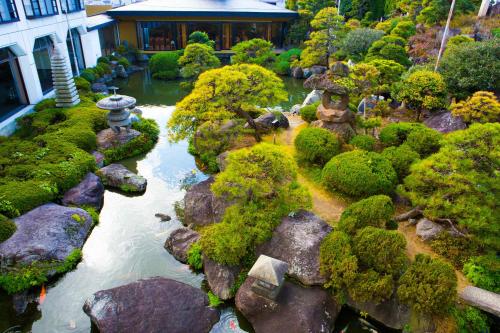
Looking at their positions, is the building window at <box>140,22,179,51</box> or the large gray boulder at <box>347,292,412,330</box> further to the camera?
the building window at <box>140,22,179,51</box>

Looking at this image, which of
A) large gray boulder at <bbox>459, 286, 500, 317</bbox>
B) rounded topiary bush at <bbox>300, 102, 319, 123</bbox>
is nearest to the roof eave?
rounded topiary bush at <bbox>300, 102, 319, 123</bbox>

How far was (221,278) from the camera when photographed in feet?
29.5

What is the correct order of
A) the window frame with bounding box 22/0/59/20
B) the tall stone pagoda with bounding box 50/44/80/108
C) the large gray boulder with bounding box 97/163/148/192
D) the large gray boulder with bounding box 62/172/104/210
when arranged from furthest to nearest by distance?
the window frame with bounding box 22/0/59/20, the tall stone pagoda with bounding box 50/44/80/108, the large gray boulder with bounding box 97/163/148/192, the large gray boulder with bounding box 62/172/104/210

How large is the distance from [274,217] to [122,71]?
22.2m

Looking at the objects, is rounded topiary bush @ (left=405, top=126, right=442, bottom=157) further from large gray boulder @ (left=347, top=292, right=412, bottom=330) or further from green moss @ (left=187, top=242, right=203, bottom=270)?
green moss @ (left=187, top=242, right=203, bottom=270)

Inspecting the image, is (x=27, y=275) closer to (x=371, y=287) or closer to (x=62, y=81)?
(x=371, y=287)

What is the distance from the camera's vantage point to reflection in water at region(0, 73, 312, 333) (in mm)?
8305

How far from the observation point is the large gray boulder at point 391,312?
7.81 m

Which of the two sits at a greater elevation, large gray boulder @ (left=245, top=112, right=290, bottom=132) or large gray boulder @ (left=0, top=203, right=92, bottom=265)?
large gray boulder @ (left=245, top=112, right=290, bottom=132)

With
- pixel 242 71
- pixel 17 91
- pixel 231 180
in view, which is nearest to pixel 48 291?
pixel 231 180

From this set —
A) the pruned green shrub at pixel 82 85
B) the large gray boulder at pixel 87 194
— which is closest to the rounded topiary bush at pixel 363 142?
the large gray boulder at pixel 87 194

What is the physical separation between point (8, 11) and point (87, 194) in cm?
1054

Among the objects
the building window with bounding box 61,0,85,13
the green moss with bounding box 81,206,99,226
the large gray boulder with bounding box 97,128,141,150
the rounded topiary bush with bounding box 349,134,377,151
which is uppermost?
the building window with bounding box 61,0,85,13

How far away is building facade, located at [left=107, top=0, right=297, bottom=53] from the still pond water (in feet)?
61.4
